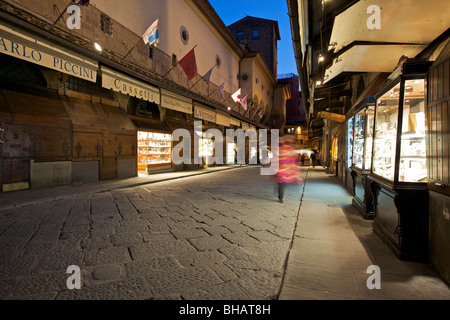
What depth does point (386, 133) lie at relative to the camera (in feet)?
14.0

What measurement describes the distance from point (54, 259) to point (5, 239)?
4.74 feet

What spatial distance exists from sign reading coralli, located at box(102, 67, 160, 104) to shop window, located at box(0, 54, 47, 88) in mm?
2673

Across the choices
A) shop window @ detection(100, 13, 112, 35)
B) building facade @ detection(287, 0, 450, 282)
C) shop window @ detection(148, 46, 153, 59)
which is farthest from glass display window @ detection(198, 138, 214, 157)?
building facade @ detection(287, 0, 450, 282)

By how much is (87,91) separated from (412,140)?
38.8 feet

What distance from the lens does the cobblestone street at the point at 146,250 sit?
2395mm

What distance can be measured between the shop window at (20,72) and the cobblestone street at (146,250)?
501 cm

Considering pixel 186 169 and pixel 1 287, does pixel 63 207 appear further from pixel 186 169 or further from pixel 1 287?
pixel 186 169

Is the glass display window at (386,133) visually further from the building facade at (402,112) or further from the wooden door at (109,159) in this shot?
the wooden door at (109,159)

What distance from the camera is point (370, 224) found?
4.68 meters

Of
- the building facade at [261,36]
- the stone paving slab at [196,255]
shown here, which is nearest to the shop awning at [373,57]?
the stone paving slab at [196,255]

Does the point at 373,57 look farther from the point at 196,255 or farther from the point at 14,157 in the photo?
the point at 14,157

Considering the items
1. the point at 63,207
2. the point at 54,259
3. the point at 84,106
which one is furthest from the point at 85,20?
the point at 54,259
